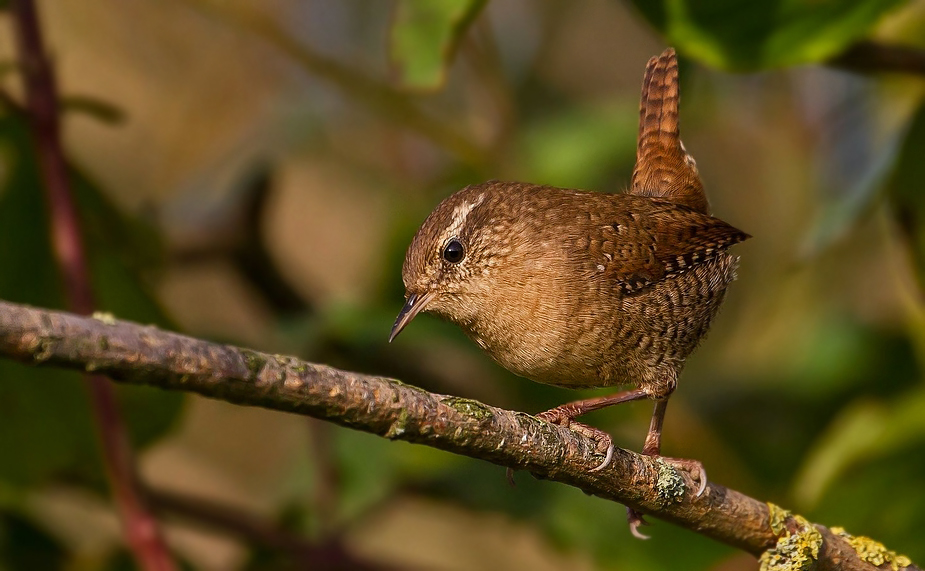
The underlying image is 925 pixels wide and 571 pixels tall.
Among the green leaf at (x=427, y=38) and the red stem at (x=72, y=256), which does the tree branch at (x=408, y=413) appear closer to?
the green leaf at (x=427, y=38)

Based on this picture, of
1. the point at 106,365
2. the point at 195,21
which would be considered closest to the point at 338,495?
the point at 106,365

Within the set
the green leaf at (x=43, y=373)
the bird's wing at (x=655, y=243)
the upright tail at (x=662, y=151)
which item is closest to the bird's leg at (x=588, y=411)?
the bird's wing at (x=655, y=243)

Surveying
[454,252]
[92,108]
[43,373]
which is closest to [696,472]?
[454,252]

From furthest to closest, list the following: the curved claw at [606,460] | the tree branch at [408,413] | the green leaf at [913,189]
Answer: the green leaf at [913,189] < the curved claw at [606,460] < the tree branch at [408,413]

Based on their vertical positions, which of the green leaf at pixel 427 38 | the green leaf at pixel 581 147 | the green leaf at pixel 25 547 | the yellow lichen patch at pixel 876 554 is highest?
the green leaf at pixel 581 147

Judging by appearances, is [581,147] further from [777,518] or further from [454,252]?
[777,518]

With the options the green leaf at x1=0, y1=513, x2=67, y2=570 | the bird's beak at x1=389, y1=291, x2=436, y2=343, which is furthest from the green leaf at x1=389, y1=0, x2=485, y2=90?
the green leaf at x1=0, y1=513, x2=67, y2=570

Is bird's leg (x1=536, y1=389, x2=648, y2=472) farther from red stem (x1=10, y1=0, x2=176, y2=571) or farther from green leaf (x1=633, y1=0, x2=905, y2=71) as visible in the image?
red stem (x1=10, y1=0, x2=176, y2=571)
